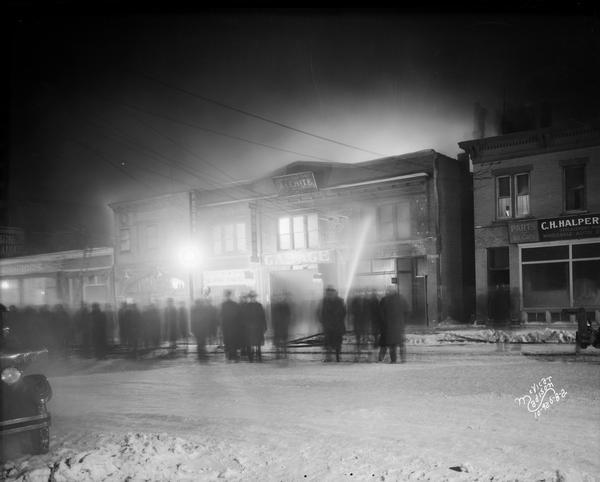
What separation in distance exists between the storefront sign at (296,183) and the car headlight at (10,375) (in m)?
17.3

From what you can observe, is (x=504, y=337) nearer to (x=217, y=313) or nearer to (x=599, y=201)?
(x=599, y=201)

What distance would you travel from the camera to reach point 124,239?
1805cm

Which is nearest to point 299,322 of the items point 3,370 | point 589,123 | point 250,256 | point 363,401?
point 250,256

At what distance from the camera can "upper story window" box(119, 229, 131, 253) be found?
1736cm

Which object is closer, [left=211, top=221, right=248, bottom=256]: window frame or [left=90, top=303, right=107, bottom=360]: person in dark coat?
[left=90, top=303, right=107, bottom=360]: person in dark coat

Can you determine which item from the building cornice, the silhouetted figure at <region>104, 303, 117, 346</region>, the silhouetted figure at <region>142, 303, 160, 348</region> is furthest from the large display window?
the silhouetted figure at <region>104, 303, 117, 346</region>

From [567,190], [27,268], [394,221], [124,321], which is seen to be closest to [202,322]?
Answer: [124,321]

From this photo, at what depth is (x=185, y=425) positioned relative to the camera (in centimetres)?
612

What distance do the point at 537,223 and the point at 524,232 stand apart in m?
0.67

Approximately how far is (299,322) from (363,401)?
10.5m

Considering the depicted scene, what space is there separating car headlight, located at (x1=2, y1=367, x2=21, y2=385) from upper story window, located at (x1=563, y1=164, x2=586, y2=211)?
1597 cm

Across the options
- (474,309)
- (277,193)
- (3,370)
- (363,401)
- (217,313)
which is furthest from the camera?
(277,193)
